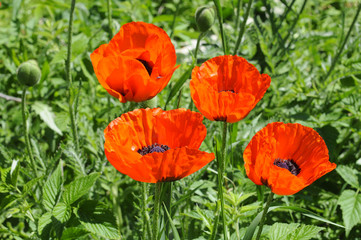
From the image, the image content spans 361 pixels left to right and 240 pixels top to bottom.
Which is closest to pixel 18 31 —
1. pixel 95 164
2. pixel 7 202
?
pixel 95 164

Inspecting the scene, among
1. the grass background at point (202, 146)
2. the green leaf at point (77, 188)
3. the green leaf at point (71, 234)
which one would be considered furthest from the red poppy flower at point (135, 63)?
the green leaf at point (71, 234)

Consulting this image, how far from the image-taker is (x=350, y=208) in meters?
1.66

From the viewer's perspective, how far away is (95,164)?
5.98ft

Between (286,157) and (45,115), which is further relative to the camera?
(45,115)

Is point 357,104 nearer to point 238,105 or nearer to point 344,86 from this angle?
point 344,86

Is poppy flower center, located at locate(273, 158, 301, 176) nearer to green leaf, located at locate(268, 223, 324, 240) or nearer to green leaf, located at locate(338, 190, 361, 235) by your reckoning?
green leaf, located at locate(268, 223, 324, 240)

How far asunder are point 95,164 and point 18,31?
1357 mm

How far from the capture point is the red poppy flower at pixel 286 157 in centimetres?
98

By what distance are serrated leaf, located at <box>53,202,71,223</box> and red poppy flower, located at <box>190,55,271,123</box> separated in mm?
539

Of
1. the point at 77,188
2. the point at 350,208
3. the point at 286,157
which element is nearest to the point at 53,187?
the point at 77,188

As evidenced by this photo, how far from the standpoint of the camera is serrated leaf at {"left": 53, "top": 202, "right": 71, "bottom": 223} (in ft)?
4.28

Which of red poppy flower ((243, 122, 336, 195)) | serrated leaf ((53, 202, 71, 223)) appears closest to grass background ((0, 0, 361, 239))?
serrated leaf ((53, 202, 71, 223))

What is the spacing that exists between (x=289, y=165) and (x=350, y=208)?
685 millimetres

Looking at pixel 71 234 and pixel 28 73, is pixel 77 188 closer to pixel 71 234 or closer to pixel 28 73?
pixel 71 234
